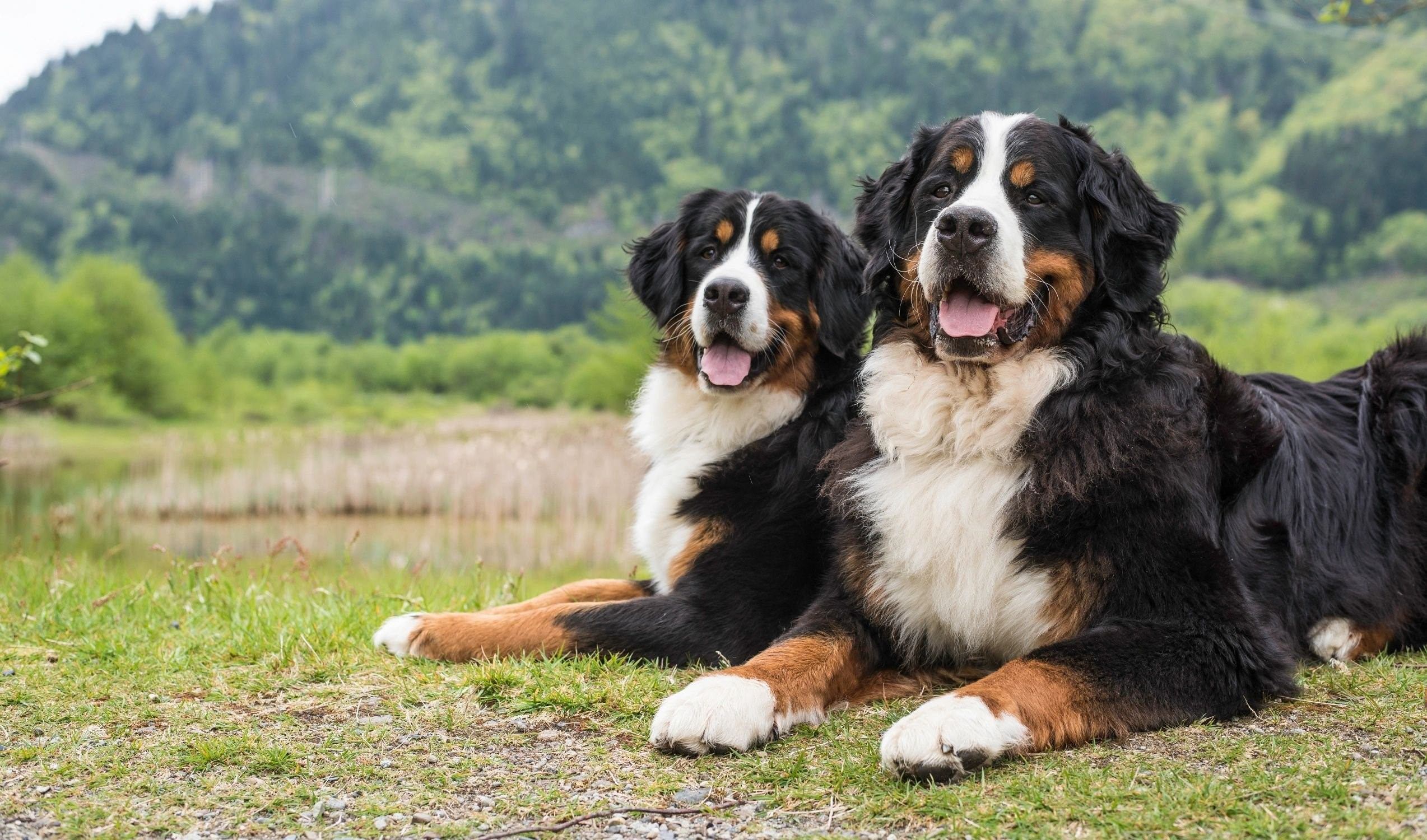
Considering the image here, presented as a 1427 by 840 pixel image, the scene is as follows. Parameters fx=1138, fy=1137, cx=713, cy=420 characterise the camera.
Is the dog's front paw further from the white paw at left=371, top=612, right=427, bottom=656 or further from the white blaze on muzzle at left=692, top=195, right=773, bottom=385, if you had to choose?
the white blaze on muzzle at left=692, top=195, right=773, bottom=385

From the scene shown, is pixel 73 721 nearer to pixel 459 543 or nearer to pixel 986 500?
pixel 986 500

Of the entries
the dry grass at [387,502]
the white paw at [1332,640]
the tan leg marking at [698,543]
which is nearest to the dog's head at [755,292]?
the tan leg marking at [698,543]

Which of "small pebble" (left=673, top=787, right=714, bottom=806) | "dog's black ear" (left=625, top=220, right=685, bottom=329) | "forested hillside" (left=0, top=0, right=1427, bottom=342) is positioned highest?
"forested hillside" (left=0, top=0, right=1427, bottom=342)

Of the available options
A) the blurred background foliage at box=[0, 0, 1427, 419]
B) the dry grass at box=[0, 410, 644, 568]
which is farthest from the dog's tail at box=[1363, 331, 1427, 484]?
the blurred background foliage at box=[0, 0, 1427, 419]

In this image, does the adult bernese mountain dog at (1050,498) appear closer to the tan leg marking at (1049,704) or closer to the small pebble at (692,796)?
the tan leg marking at (1049,704)

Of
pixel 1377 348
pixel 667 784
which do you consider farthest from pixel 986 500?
pixel 1377 348

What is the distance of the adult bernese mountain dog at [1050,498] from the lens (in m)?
3.10

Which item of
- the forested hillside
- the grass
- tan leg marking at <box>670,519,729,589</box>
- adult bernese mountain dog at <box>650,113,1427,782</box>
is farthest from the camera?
the forested hillside

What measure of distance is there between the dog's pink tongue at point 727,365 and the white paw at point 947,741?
6.74 feet

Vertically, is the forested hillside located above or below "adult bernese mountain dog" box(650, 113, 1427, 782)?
above

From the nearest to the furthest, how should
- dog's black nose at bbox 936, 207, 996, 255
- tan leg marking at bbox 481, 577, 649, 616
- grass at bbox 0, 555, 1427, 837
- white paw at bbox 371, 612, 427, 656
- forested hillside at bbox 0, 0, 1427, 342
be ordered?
grass at bbox 0, 555, 1427, 837, dog's black nose at bbox 936, 207, 996, 255, white paw at bbox 371, 612, 427, 656, tan leg marking at bbox 481, 577, 649, 616, forested hillside at bbox 0, 0, 1427, 342

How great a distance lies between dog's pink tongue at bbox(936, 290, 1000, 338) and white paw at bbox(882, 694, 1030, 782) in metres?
1.21

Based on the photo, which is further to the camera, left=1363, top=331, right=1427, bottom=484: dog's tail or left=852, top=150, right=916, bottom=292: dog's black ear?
left=1363, top=331, right=1427, bottom=484: dog's tail

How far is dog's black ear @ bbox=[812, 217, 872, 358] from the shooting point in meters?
4.73
